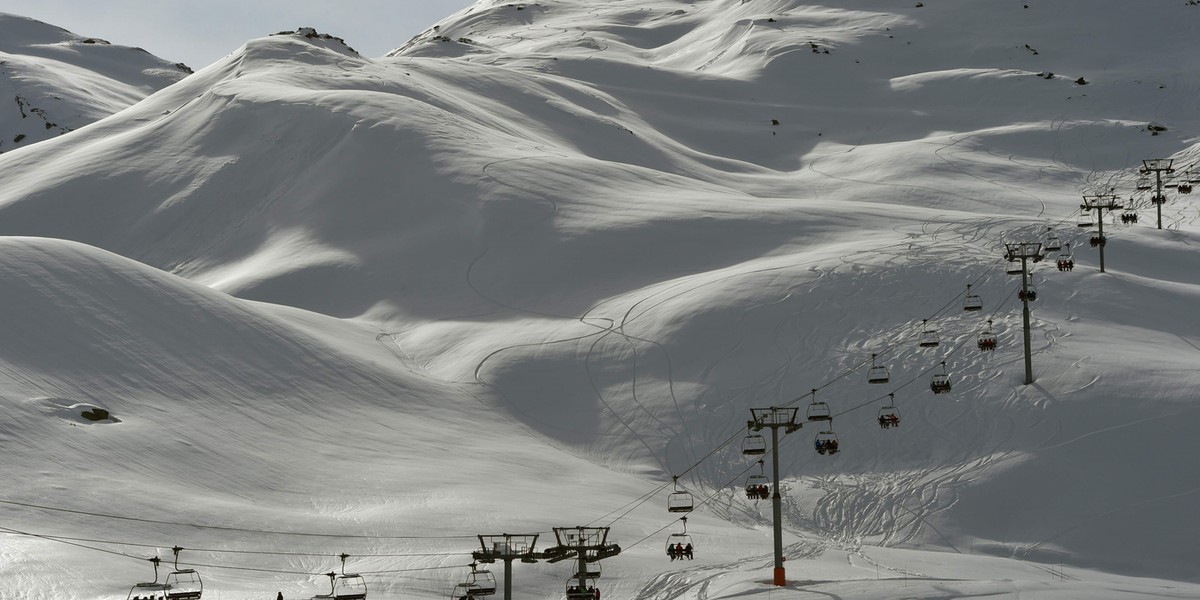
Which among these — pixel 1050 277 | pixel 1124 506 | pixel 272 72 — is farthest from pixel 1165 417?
pixel 272 72

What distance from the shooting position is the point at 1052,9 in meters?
128

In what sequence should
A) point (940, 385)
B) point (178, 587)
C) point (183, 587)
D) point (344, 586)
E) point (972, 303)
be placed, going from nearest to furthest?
point (178, 587)
point (183, 587)
point (344, 586)
point (940, 385)
point (972, 303)

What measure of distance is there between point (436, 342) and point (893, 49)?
77.4 metres

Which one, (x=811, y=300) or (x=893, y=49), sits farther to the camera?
(x=893, y=49)

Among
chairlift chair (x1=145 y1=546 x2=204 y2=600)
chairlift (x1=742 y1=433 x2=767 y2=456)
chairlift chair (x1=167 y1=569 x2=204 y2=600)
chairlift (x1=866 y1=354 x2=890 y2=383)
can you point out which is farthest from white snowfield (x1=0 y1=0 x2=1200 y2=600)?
chairlift (x1=742 y1=433 x2=767 y2=456)

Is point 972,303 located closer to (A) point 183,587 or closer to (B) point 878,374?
(B) point 878,374

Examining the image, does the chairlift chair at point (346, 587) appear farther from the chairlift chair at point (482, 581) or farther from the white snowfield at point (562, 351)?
the chairlift chair at point (482, 581)

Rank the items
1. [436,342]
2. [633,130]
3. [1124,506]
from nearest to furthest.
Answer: [1124,506] → [436,342] → [633,130]

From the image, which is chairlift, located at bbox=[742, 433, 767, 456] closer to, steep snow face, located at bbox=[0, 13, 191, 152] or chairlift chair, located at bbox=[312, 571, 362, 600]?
chairlift chair, located at bbox=[312, 571, 362, 600]

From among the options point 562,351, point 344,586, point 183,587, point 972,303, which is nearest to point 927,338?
point 972,303

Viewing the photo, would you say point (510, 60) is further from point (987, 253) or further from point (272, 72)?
point (987, 253)

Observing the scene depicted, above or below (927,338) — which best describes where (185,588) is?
below

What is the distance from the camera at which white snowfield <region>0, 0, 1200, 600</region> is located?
134ft

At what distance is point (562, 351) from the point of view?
5947 cm
